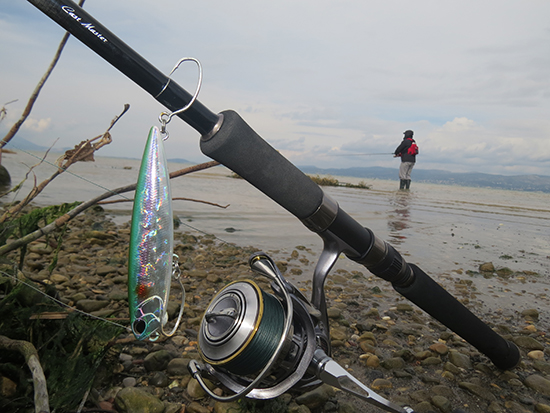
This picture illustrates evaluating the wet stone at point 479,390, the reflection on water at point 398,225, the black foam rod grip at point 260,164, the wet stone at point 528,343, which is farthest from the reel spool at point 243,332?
the reflection on water at point 398,225

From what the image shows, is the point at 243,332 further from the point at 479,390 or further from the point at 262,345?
the point at 479,390

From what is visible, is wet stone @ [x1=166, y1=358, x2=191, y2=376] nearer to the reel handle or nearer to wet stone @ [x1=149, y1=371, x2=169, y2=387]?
wet stone @ [x1=149, y1=371, x2=169, y2=387]

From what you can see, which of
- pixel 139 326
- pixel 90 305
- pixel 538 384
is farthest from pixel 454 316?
pixel 90 305

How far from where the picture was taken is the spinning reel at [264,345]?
Answer: 108 cm

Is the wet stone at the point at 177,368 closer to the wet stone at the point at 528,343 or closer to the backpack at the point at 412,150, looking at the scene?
the wet stone at the point at 528,343

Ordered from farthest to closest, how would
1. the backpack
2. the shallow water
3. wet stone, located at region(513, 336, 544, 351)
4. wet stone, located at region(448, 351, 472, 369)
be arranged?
the backpack
the shallow water
wet stone, located at region(513, 336, 544, 351)
wet stone, located at region(448, 351, 472, 369)

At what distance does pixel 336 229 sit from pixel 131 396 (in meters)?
1.12

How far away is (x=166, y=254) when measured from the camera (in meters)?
0.89

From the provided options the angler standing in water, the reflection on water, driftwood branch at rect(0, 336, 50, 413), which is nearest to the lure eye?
driftwood branch at rect(0, 336, 50, 413)

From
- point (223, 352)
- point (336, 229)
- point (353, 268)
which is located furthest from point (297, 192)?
point (353, 268)

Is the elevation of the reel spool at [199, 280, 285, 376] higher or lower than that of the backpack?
lower

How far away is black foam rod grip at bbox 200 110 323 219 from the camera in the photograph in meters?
1.28

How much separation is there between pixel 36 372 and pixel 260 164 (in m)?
0.99

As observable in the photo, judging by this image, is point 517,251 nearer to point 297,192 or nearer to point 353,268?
point 353,268
